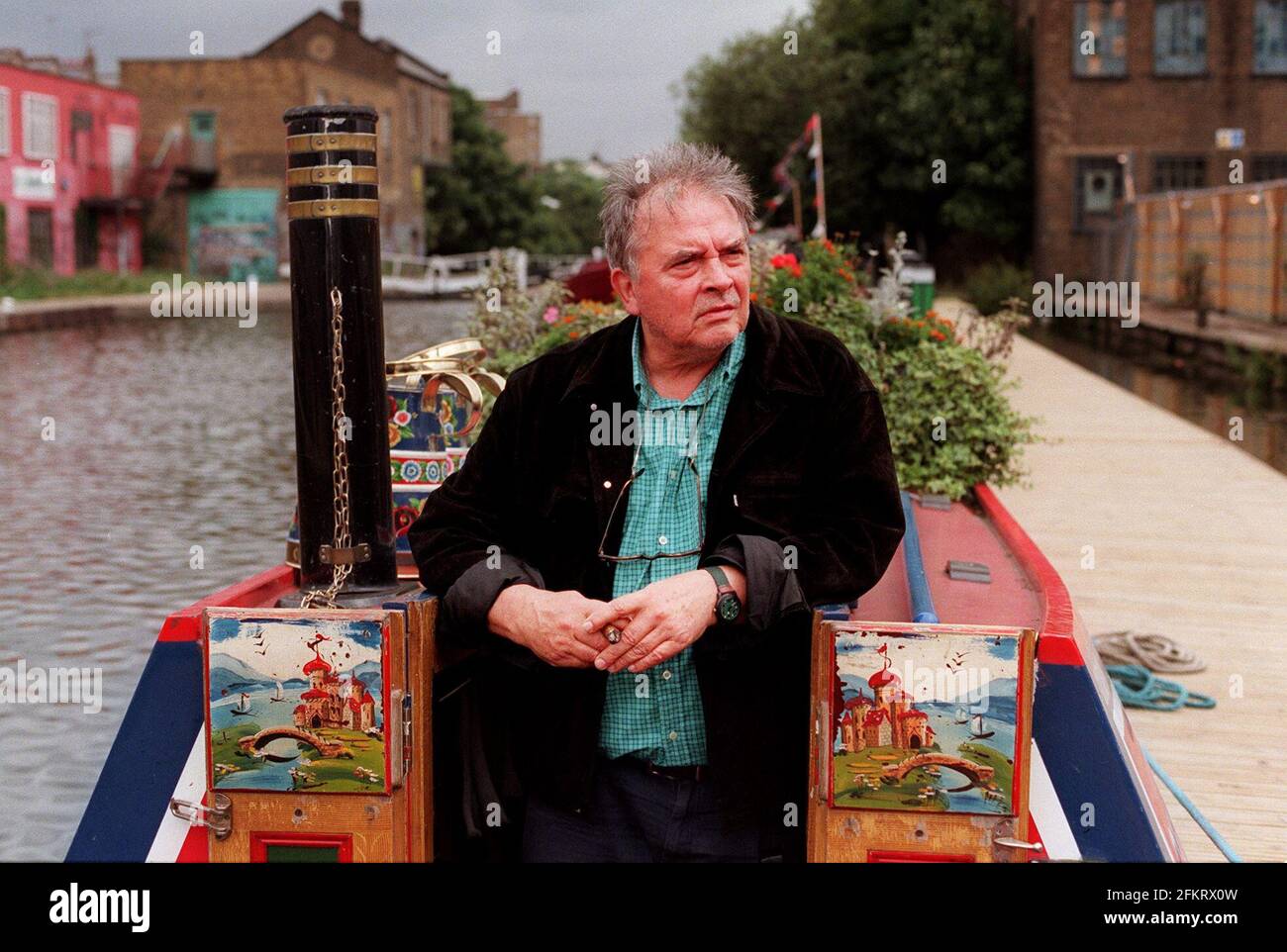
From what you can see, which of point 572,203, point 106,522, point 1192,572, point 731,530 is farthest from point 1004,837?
point 572,203

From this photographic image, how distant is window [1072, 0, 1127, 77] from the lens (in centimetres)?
3584

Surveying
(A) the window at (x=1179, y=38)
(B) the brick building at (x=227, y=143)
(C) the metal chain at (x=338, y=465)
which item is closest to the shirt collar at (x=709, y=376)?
(C) the metal chain at (x=338, y=465)

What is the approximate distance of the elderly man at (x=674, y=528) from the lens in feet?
9.07

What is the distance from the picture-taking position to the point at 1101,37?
36094 millimetres

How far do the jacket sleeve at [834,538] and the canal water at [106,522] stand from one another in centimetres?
267

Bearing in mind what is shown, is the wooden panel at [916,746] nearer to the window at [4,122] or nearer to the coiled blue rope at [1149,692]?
the coiled blue rope at [1149,692]

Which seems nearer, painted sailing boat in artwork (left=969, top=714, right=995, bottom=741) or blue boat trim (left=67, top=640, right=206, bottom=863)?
painted sailing boat in artwork (left=969, top=714, right=995, bottom=741)

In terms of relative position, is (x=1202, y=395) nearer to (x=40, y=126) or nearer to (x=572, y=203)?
(x=40, y=126)

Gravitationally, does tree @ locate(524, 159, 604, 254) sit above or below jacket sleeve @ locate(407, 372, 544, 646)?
above

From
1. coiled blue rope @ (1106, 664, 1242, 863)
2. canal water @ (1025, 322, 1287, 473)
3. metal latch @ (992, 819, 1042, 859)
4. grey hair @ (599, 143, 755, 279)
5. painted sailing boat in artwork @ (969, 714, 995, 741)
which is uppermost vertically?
grey hair @ (599, 143, 755, 279)

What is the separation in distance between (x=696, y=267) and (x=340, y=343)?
0.77 meters

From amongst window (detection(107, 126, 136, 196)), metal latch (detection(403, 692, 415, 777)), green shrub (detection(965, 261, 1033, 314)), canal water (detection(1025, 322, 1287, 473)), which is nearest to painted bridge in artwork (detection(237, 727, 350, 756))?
metal latch (detection(403, 692, 415, 777))

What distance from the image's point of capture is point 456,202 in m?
65.7

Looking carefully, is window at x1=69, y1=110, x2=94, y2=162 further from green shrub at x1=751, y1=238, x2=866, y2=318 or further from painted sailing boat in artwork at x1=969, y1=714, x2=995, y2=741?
painted sailing boat in artwork at x1=969, y1=714, x2=995, y2=741
